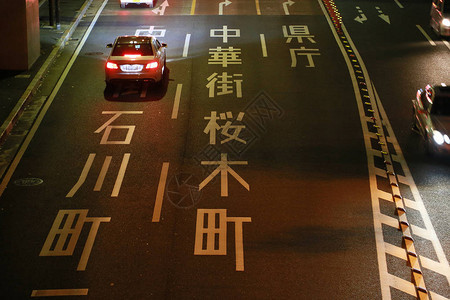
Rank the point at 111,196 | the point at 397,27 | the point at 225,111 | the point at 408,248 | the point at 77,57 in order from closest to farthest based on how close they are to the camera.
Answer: the point at 408,248
the point at 111,196
the point at 225,111
the point at 77,57
the point at 397,27

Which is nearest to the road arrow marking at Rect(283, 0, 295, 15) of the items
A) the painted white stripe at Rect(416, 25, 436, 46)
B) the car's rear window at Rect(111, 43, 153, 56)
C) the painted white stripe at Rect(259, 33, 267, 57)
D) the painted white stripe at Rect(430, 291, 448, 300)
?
the painted white stripe at Rect(259, 33, 267, 57)

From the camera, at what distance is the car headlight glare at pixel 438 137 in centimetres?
1778

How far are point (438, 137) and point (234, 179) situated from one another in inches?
204

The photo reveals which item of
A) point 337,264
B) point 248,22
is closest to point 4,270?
point 337,264

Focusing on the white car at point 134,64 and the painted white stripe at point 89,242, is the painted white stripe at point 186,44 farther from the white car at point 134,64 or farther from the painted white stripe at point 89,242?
the painted white stripe at point 89,242

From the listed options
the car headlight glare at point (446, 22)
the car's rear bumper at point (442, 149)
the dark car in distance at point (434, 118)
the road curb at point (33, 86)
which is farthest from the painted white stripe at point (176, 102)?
the car headlight glare at point (446, 22)

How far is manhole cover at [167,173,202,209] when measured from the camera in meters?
15.7

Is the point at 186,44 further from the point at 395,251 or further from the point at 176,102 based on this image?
the point at 395,251

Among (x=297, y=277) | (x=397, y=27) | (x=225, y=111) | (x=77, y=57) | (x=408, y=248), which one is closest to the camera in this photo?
(x=297, y=277)

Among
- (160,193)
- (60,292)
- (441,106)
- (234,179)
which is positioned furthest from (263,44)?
(60,292)

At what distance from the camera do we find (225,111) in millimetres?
21109

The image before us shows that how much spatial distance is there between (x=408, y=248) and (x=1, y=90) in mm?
13510

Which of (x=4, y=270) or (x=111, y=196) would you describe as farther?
(x=111, y=196)

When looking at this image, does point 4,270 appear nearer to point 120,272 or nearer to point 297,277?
point 120,272
